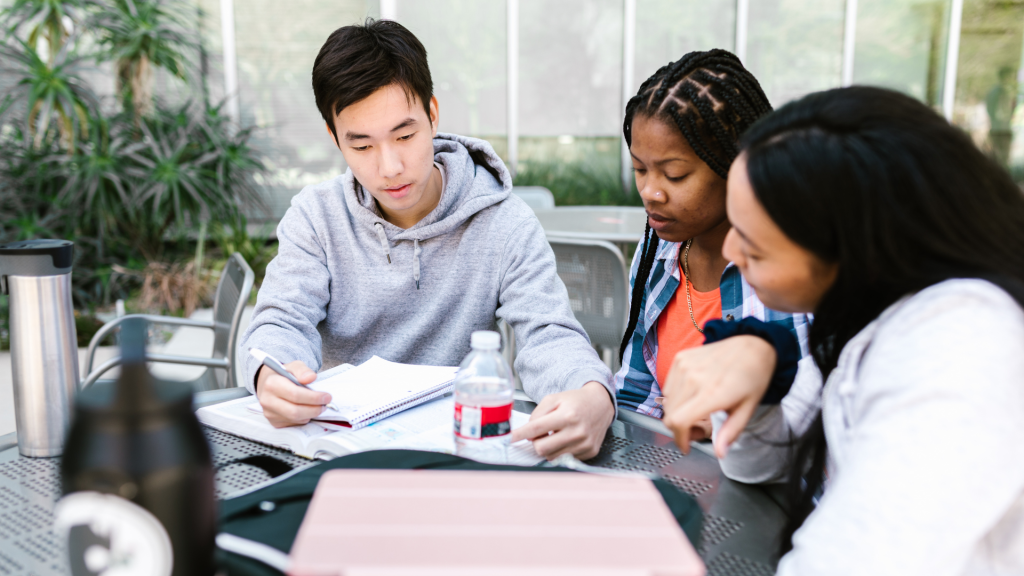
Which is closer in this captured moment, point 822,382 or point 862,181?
point 862,181

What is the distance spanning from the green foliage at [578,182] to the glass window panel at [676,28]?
76 centimetres

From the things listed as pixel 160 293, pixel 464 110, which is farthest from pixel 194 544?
pixel 464 110

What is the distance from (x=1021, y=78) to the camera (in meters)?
6.37

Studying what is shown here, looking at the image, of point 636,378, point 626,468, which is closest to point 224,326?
point 636,378

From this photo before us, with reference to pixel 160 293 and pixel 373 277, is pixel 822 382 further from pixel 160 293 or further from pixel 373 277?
pixel 160 293

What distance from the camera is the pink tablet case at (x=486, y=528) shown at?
411 mm

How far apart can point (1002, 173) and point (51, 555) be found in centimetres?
111

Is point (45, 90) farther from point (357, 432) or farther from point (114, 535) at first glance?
point (114, 535)

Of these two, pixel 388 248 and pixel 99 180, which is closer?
pixel 388 248

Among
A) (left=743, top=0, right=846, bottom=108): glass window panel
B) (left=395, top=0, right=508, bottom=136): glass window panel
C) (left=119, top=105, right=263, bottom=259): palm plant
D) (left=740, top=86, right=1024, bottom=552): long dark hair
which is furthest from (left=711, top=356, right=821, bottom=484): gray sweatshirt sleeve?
(left=743, top=0, right=846, bottom=108): glass window panel

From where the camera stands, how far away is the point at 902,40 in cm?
627

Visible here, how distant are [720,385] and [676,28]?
5.72m

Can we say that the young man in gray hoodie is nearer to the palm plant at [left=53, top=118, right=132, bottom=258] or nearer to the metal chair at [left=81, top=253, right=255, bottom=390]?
the metal chair at [left=81, top=253, right=255, bottom=390]

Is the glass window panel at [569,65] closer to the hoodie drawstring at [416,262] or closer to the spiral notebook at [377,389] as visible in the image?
the hoodie drawstring at [416,262]
